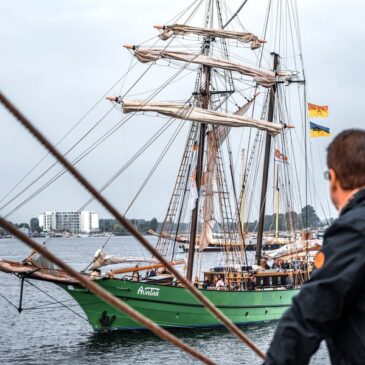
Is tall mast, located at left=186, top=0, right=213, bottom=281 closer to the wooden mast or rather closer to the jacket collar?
the wooden mast

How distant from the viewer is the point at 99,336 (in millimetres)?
34219

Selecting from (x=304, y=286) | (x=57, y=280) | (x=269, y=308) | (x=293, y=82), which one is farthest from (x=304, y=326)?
(x=293, y=82)

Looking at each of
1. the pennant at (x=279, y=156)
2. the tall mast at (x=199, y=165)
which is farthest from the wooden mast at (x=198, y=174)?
the pennant at (x=279, y=156)

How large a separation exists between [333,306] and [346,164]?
0.49 meters

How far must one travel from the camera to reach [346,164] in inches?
105

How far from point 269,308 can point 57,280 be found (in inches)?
412

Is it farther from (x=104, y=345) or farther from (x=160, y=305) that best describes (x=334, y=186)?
(x=160, y=305)

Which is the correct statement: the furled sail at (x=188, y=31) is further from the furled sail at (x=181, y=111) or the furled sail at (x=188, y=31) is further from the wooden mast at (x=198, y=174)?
the furled sail at (x=181, y=111)

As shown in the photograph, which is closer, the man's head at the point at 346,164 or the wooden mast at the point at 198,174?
the man's head at the point at 346,164

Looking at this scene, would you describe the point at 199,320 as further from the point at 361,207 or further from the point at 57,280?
the point at 361,207

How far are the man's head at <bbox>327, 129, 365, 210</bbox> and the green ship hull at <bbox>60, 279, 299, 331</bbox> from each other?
30864 mm

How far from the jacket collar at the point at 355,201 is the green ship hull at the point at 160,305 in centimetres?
3097

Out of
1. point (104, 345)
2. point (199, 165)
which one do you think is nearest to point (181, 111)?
point (199, 165)

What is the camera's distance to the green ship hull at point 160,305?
3350 centimetres
